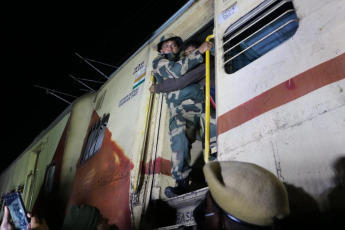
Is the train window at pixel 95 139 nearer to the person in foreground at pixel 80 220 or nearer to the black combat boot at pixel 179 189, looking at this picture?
the person in foreground at pixel 80 220

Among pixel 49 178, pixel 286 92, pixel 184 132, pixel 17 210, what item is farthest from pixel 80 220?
pixel 49 178

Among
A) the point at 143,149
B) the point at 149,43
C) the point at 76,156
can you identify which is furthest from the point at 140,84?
the point at 76,156

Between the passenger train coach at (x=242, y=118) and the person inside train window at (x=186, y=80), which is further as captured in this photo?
the person inside train window at (x=186, y=80)

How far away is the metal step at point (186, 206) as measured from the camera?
2.00 m

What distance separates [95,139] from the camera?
436 cm

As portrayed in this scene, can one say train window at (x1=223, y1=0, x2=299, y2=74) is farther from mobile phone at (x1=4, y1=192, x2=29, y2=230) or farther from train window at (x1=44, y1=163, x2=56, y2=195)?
train window at (x1=44, y1=163, x2=56, y2=195)

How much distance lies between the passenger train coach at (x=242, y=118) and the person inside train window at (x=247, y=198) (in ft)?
1.46

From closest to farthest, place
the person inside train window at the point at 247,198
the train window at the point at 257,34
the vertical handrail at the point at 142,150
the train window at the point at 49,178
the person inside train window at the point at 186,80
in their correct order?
the person inside train window at the point at 247,198 < the train window at the point at 257,34 < the vertical handrail at the point at 142,150 < the person inside train window at the point at 186,80 < the train window at the point at 49,178

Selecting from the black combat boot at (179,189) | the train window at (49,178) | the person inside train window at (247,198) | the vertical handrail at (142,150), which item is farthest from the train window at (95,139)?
the person inside train window at (247,198)

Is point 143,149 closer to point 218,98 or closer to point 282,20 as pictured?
point 218,98

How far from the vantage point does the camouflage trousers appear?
2523 millimetres

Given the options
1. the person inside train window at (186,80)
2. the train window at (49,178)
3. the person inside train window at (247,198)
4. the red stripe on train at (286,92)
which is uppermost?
the person inside train window at (186,80)

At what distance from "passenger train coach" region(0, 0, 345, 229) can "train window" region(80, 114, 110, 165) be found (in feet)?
0.09

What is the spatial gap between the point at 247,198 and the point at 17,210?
7.29 ft
